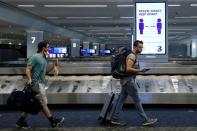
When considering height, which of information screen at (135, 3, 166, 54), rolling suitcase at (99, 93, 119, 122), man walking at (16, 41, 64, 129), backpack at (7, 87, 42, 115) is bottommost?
rolling suitcase at (99, 93, 119, 122)

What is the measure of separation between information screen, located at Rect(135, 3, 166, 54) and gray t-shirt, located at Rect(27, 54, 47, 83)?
6.24 metres

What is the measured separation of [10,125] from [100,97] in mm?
3513

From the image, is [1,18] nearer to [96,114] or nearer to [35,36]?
[35,36]

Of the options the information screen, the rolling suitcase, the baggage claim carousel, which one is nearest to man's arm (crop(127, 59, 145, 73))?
the rolling suitcase

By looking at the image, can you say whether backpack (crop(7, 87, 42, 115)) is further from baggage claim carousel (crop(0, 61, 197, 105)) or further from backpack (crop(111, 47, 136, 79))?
baggage claim carousel (crop(0, 61, 197, 105))

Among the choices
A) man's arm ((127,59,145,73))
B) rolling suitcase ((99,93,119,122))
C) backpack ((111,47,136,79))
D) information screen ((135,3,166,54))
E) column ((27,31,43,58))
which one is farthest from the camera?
column ((27,31,43,58))

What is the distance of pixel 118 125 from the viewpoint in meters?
7.86

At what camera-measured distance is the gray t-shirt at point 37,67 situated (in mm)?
7215

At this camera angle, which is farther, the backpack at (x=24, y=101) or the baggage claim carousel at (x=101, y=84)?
the baggage claim carousel at (x=101, y=84)

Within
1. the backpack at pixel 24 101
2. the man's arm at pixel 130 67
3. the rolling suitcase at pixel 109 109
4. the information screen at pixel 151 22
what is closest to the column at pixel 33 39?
the information screen at pixel 151 22

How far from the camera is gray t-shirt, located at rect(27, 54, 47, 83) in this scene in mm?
7215

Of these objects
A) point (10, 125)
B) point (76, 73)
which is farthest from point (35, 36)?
point (10, 125)

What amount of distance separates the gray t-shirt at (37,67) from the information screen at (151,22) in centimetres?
624

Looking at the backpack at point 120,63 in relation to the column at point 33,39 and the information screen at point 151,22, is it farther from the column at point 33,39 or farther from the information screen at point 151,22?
the column at point 33,39
